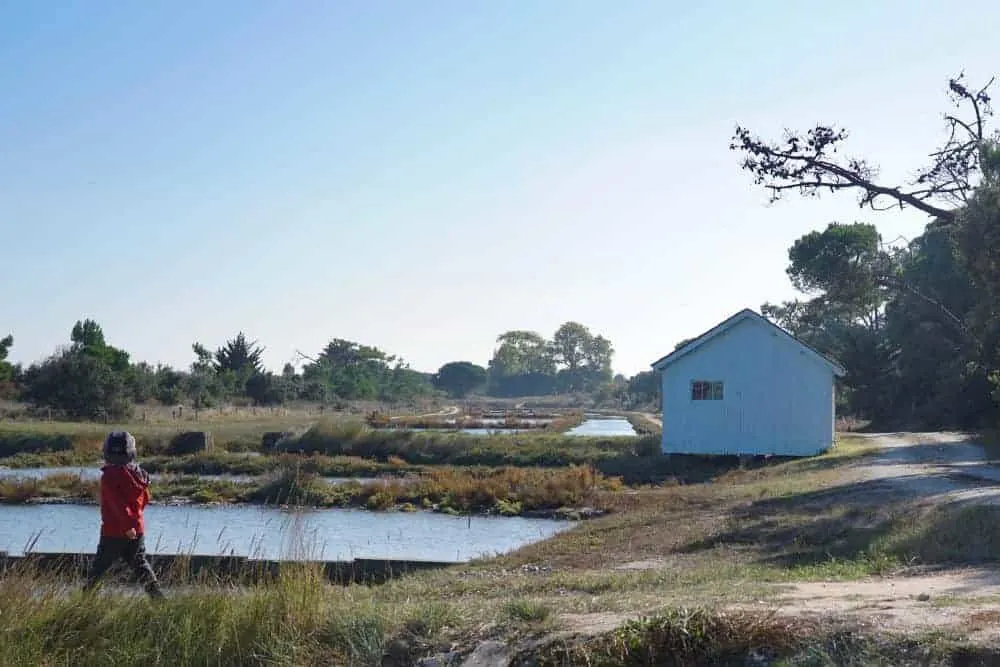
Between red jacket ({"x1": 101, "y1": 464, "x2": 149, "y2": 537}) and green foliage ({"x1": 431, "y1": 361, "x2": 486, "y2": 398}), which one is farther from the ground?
green foliage ({"x1": 431, "y1": 361, "x2": 486, "y2": 398})

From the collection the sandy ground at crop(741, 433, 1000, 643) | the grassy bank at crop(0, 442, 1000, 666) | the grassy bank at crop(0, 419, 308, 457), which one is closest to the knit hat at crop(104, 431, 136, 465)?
the grassy bank at crop(0, 442, 1000, 666)

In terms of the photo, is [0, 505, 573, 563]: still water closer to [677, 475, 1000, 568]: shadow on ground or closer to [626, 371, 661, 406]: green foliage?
[677, 475, 1000, 568]: shadow on ground

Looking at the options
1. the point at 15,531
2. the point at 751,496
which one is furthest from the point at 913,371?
the point at 15,531

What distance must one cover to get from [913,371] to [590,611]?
49785 mm

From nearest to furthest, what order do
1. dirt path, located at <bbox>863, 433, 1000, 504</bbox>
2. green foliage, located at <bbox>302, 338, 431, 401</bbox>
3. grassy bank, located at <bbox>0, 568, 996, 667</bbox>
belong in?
grassy bank, located at <bbox>0, 568, 996, 667</bbox>, dirt path, located at <bbox>863, 433, 1000, 504</bbox>, green foliage, located at <bbox>302, 338, 431, 401</bbox>

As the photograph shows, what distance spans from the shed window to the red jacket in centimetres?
2869

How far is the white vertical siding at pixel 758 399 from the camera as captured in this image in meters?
37.3

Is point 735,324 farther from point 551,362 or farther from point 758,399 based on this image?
point 551,362

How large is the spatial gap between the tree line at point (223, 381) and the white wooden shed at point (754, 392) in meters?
36.5

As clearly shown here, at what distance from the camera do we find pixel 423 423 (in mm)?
67188

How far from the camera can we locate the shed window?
37938 millimetres

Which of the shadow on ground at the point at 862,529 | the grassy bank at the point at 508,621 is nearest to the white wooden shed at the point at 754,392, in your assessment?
the shadow on ground at the point at 862,529

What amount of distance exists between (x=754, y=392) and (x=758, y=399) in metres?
0.27

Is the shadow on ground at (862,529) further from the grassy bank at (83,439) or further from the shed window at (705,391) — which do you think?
the grassy bank at (83,439)
